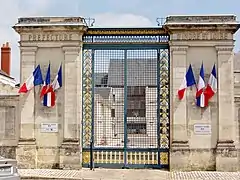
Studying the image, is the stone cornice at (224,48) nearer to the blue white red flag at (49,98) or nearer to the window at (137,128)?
the window at (137,128)

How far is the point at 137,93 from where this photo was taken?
17078 millimetres

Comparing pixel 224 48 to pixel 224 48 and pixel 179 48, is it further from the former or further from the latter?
pixel 179 48

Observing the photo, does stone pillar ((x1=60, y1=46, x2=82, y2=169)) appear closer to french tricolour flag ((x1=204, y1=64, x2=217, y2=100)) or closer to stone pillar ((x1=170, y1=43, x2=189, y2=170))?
stone pillar ((x1=170, y1=43, x2=189, y2=170))

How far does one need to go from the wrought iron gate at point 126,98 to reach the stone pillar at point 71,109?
32 cm

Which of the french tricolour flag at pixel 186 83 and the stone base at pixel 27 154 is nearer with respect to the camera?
the french tricolour flag at pixel 186 83

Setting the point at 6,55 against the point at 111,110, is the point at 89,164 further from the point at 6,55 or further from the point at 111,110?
the point at 6,55

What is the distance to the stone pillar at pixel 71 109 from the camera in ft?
54.9

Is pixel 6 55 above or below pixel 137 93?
above

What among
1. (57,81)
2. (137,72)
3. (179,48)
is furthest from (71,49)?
(179,48)

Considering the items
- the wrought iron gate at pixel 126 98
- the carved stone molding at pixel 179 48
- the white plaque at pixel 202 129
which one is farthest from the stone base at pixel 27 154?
the carved stone molding at pixel 179 48

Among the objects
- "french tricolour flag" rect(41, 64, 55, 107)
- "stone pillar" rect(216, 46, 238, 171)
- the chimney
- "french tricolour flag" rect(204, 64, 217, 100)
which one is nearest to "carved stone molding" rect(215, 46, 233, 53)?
"stone pillar" rect(216, 46, 238, 171)

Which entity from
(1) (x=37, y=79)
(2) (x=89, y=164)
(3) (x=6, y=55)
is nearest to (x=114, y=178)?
(2) (x=89, y=164)

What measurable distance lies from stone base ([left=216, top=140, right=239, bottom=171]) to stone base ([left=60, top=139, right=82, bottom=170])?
4.61m

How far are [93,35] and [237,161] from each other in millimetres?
6450
